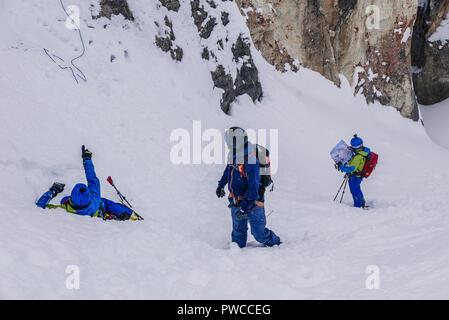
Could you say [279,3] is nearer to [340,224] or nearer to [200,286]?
[340,224]

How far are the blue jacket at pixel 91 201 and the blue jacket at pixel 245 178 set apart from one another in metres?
2.13

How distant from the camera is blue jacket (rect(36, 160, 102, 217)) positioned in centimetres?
564

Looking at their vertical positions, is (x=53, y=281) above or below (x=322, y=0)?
below

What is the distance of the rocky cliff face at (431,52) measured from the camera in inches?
1035

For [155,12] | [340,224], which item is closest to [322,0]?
[155,12]

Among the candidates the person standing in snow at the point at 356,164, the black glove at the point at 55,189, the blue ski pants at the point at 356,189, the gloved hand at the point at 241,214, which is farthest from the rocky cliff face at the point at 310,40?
the black glove at the point at 55,189

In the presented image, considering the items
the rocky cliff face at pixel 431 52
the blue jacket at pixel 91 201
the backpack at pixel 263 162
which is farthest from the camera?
the rocky cliff face at pixel 431 52

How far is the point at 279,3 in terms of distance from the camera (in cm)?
1800

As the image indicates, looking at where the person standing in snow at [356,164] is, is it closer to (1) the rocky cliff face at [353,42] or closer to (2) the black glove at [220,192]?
(2) the black glove at [220,192]

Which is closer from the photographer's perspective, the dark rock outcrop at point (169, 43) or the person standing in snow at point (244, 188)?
the person standing in snow at point (244, 188)
